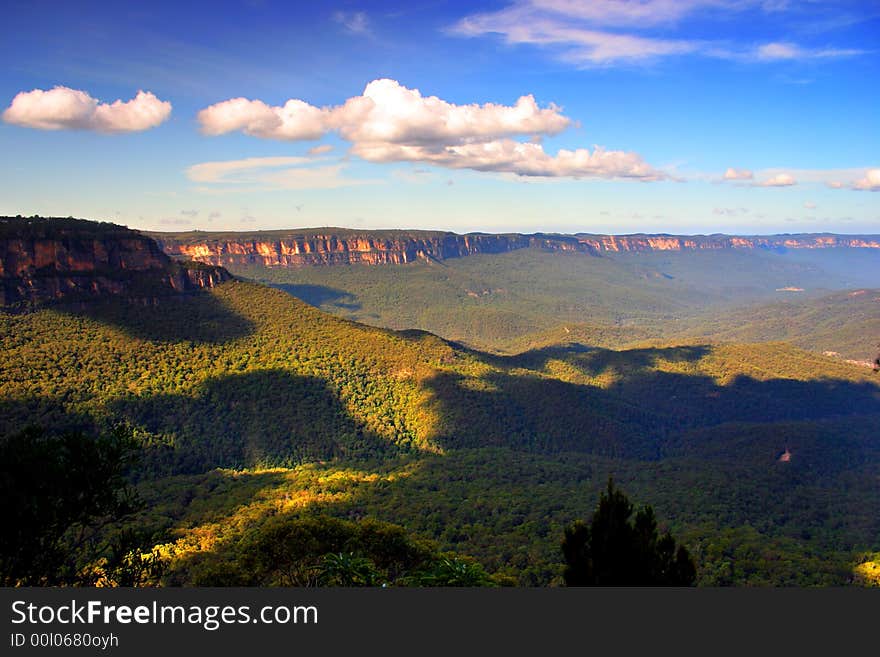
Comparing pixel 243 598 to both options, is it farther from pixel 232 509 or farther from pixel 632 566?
pixel 232 509

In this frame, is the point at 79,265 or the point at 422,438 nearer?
the point at 422,438

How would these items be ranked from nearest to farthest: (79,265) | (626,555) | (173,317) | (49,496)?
(626,555) → (49,496) → (79,265) → (173,317)

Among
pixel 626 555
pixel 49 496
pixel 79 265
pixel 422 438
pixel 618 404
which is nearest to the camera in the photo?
pixel 626 555

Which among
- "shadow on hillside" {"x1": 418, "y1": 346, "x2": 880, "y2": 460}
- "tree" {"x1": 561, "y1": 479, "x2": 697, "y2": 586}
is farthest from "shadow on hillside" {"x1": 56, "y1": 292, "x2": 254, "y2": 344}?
"tree" {"x1": 561, "y1": 479, "x2": 697, "y2": 586}

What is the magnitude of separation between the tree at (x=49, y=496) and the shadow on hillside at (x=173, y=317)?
6246 centimetres

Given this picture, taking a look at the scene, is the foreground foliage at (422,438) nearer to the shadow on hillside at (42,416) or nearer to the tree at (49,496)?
the shadow on hillside at (42,416)

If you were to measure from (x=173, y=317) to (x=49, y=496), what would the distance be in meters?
70.3

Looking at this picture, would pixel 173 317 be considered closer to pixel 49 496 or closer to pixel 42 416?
pixel 42 416

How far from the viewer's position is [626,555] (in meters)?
16.1

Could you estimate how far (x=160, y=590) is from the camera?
11.4 metres

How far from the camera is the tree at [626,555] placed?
16031 mm

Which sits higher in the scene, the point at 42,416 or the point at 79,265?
the point at 79,265

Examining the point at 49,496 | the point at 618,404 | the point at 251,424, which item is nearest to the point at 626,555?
the point at 49,496

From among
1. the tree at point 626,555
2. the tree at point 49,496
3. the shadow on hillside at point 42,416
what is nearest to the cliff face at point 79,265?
the shadow on hillside at point 42,416
